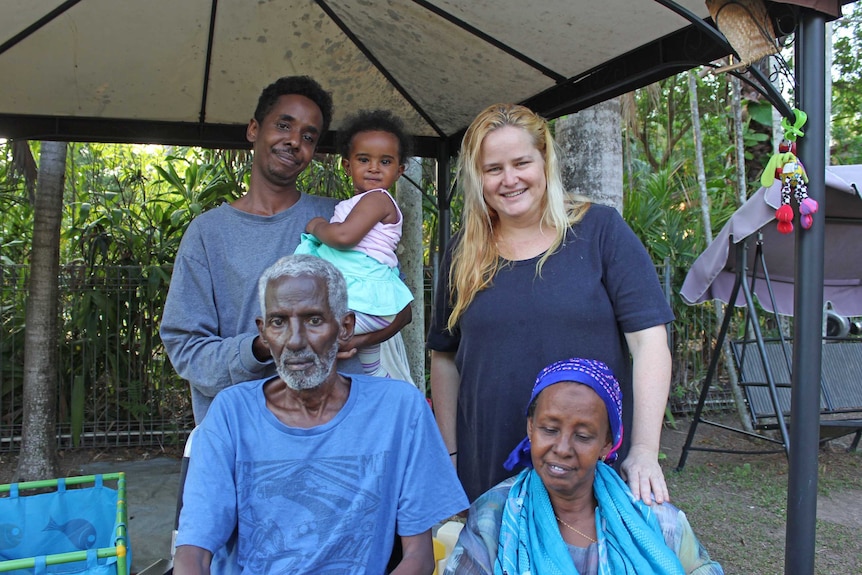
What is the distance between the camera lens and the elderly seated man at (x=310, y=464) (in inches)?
71.4

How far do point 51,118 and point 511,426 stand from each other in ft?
10.7

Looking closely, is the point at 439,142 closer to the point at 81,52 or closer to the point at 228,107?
the point at 228,107

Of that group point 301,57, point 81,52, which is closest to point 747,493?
point 301,57

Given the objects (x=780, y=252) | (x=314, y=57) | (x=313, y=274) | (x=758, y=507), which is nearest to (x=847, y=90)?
(x=780, y=252)

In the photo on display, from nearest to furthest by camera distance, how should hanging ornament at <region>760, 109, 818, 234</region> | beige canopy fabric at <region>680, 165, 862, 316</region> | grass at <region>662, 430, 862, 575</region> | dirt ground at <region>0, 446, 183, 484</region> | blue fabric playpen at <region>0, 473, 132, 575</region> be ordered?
hanging ornament at <region>760, 109, 818, 234</region> < blue fabric playpen at <region>0, 473, 132, 575</region> < grass at <region>662, 430, 862, 575</region> < beige canopy fabric at <region>680, 165, 862, 316</region> < dirt ground at <region>0, 446, 183, 484</region>

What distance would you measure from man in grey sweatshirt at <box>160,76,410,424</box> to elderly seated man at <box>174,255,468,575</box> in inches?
8.1

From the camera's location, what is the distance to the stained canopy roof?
9.16ft

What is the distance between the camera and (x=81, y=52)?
333cm

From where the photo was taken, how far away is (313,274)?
191 cm

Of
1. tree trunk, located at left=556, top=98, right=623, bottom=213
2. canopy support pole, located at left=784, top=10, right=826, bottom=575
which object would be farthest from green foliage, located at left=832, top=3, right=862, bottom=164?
canopy support pole, located at left=784, top=10, right=826, bottom=575

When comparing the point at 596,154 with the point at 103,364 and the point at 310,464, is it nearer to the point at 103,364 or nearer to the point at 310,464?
the point at 310,464

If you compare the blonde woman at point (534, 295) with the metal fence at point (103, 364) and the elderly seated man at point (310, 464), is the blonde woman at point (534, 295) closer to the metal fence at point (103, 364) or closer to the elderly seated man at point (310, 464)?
the elderly seated man at point (310, 464)

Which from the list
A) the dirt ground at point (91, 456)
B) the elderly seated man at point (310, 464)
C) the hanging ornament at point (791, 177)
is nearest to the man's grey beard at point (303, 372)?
the elderly seated man at point (310, 464)

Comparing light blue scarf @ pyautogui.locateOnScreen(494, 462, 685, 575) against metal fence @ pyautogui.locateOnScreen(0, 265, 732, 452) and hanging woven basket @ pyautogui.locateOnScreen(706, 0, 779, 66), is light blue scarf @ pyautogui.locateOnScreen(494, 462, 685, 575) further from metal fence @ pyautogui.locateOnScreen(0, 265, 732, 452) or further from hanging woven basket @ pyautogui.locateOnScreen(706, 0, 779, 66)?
metal fence @ pyautogui.locateOnScreen(0, 265, 732, 452)
